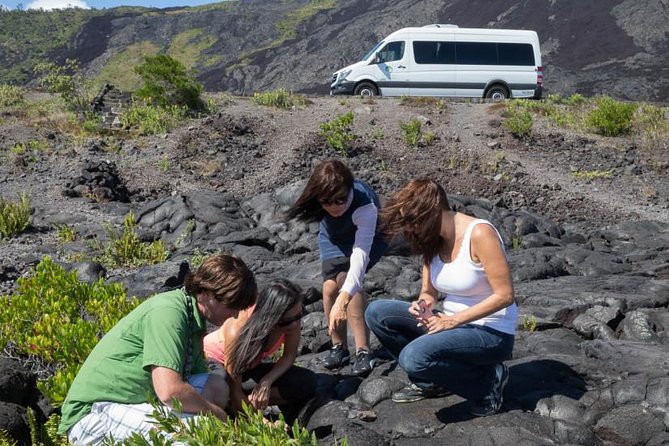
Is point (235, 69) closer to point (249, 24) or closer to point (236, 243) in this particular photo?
point (249, 24)

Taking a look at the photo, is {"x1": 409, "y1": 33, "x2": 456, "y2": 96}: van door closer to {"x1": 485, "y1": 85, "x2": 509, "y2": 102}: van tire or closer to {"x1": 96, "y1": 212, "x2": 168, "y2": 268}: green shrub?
{"x1": 485, "y1": 85, "x2": 509, "y2": 102}: van tire

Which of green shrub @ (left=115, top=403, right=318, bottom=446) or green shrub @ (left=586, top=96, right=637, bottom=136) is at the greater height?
green shrub @ (left=586, top=96, right=637, bottom=136)

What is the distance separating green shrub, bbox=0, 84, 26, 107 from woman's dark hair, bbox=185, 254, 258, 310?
656 inches

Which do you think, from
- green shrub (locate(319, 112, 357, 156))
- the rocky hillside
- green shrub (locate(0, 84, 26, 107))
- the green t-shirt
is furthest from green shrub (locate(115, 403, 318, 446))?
the rocky hillside

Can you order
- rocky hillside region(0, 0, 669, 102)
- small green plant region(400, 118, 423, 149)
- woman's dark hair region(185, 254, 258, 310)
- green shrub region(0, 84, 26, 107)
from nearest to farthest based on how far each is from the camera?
woman's dark hair region(185, 254, 258, 310) → small green plant region(400, 118, 423, 149) → green shrub region(0, 84, 26, 107) → rocky hillside region(0, 0, 669, 102)

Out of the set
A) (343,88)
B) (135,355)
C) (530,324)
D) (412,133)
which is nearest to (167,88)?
(343,88)

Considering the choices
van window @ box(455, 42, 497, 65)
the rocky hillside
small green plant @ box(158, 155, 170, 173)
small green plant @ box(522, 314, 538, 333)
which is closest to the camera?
small green plant @ box(522, 314, 538, 333)

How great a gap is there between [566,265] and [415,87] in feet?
42.3

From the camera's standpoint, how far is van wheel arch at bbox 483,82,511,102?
2112 cm

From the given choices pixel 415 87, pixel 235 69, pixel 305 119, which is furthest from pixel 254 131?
pixel 235 69

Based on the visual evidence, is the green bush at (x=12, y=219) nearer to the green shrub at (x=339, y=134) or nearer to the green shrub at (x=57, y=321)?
the green shrub at (x=57, y=321)

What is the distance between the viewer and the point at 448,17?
50188 millimetres

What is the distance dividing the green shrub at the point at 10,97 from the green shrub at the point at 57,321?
13440 mm

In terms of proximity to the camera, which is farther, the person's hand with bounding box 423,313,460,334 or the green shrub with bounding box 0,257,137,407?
the green shrub with bounding box 0,257,137,407
